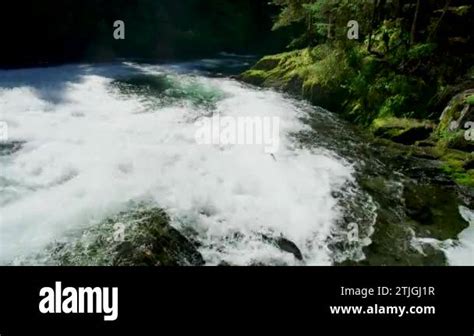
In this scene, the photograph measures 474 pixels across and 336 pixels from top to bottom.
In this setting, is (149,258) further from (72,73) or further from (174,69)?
(174,69)

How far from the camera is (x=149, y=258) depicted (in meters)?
5.85

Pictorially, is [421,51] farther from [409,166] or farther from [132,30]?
[132,30]

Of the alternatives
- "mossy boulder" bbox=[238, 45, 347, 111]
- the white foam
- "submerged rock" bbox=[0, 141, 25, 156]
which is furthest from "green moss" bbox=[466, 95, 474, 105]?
"submerged rock" bbox=[0, 141, 25, 156]

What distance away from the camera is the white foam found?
261 inches

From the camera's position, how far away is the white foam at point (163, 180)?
6.62 meters

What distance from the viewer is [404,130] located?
37.6ft

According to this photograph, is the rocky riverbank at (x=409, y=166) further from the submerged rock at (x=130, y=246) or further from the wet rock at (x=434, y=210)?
the submerged rock at (x=130, y=246)

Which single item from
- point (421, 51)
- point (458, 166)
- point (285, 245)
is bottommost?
point (285, 245)

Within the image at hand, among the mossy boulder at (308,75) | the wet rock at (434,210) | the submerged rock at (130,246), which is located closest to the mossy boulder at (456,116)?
the wet rock at (434,210)

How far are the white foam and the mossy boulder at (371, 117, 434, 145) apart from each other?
91.8 inches

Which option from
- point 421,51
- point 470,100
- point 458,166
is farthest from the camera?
point 421,51

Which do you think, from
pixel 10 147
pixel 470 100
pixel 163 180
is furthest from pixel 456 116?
pixel 10 147

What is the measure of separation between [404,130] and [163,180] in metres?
6.99

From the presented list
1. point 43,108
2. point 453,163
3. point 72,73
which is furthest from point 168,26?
point 453,163
